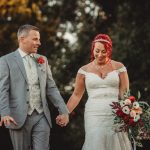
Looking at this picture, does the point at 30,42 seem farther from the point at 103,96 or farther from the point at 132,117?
the point at 132,117

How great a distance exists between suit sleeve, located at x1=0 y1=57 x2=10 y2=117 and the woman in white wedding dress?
4.55 ft

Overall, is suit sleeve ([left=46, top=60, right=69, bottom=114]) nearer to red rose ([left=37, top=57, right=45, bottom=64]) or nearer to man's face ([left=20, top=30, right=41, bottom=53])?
red rose ([left=37, top=57, right=45, bottom=64])

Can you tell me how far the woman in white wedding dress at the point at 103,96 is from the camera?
817cm

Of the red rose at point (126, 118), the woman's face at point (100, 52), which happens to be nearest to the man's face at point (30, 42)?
the woman's face at point (100, 52)

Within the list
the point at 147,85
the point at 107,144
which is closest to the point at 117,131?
the point at 107,144

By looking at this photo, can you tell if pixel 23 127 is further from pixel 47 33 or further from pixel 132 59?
pixel 47 33

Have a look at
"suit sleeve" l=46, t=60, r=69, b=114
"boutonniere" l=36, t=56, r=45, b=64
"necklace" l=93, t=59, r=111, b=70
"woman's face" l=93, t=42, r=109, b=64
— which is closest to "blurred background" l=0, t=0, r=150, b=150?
"necklace" l=93, t=59, r=111, b=70

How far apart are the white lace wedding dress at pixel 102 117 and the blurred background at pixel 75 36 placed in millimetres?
3710

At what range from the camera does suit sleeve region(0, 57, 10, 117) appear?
7.23 metres

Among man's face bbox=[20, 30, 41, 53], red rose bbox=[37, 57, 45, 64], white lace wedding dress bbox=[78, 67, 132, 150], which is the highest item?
man's face bbox=[20, 30, 41, 53]

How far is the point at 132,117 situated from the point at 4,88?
173cm

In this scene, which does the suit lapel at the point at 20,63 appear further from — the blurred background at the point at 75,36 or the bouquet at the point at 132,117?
the blurred background at the point at 75,36

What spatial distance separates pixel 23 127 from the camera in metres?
7.38

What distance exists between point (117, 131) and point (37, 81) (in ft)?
4.47
